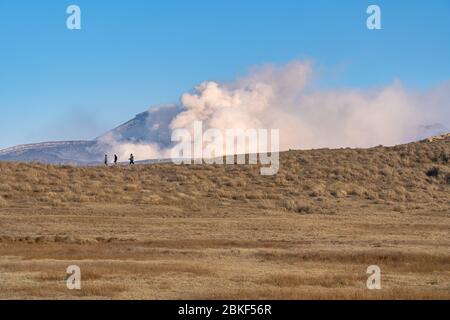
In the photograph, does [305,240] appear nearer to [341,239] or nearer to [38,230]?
[341,239]

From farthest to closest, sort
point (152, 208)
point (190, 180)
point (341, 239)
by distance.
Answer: point (190, 180), point (152, 208), point (341, 239)

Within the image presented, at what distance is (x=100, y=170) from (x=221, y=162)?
14.3 metres

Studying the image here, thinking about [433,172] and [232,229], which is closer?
[232,229]

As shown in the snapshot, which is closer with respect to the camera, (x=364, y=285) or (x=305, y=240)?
(x=364, y=285)

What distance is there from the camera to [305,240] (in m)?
31.2

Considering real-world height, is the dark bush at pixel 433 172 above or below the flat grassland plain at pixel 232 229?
above

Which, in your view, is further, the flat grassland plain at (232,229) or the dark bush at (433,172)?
the dark bush at (433,172)

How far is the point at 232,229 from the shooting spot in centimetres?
3484

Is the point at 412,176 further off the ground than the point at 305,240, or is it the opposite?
the point at 412,176

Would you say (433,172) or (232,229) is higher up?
(433,172)

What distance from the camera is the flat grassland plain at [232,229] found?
19188mm

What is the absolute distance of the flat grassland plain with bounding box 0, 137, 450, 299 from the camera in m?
19.2
